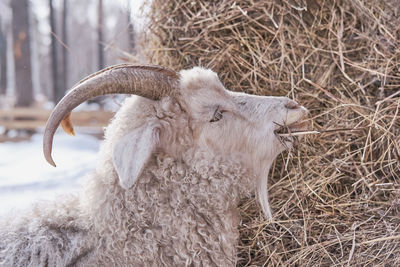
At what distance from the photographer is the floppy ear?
1.99 meters

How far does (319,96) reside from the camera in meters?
3.21

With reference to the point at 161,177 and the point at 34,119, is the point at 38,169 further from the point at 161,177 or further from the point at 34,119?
the point at 161,177

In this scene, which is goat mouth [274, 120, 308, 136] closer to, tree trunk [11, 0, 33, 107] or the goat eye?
the goat eye

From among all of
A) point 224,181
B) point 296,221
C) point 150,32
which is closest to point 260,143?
point 224,181

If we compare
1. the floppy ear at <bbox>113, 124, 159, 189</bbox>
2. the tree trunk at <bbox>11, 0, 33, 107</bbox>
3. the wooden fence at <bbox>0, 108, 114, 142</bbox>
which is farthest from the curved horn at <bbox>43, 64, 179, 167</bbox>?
the tree trunk at <bbox>11, 0, 33, 107</bbox>

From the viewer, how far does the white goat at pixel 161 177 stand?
2.12m

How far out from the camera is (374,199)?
282 cm

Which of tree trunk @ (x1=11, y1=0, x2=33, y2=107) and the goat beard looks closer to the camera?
the goat beard

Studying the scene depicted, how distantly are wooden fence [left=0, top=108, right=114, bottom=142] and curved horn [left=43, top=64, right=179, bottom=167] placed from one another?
979cm

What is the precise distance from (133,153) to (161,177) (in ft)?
0.98

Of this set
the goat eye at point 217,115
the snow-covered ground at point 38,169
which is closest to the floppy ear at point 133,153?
the goat eye at point 217,115

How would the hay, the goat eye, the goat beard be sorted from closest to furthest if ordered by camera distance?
1. the goat eye
2. the goat beard
3. the hay

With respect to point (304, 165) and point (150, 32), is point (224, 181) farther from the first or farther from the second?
point (150, 32)

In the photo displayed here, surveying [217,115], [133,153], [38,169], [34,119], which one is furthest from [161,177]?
[34,119]
